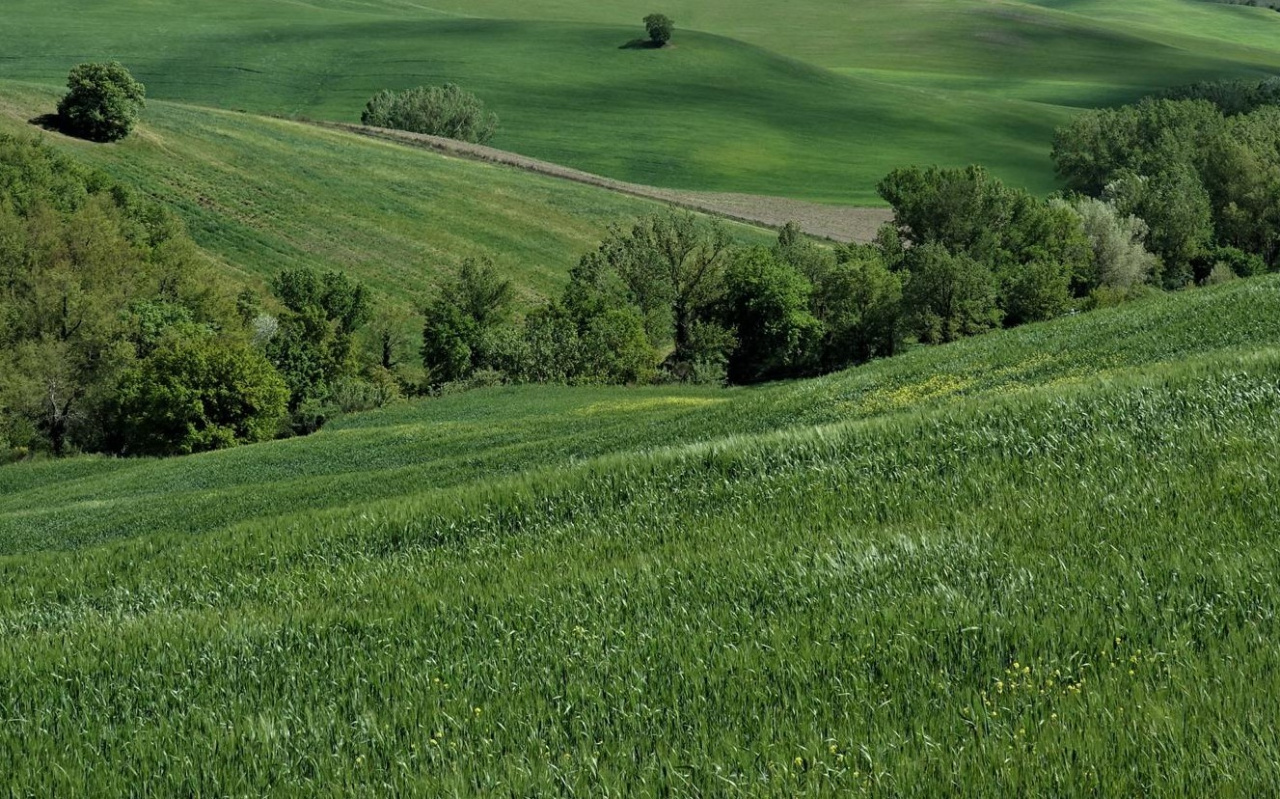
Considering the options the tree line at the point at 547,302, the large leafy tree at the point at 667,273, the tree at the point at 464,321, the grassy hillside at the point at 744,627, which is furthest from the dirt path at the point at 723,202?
the grassy hillside at the point at 744,627

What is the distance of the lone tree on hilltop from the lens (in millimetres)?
174125

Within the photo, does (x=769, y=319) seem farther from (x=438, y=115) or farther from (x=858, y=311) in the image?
(x=438, y=115)

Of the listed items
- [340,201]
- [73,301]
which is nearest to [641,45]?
[340,201]

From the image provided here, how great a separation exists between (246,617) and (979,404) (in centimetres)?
818

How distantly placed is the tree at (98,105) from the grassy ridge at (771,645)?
96172 mm

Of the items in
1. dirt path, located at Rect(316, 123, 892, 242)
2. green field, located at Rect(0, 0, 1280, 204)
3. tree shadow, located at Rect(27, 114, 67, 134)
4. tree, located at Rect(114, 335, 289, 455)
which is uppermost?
green field, located at Rect(0, 0, 1280, 204)

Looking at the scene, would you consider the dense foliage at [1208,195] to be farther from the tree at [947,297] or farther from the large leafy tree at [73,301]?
the large leafy tree at [73,301]

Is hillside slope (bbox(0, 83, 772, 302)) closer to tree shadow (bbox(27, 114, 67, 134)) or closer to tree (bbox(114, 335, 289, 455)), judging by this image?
tree shadow (bbox(27, 114, 67, 134))

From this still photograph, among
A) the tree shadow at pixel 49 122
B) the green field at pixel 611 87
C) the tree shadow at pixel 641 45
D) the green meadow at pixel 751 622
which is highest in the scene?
the tree shadow at pixel 641 45

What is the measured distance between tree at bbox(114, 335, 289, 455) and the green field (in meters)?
77.7

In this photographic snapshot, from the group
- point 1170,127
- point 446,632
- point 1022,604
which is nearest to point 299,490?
point 446,632

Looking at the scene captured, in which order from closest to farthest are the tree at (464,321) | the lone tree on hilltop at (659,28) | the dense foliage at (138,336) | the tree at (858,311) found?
the dense foliage at (138,336)
the tree at (858,311)
the tree at (464,321)
the lone tree on hilltop at (659,28)

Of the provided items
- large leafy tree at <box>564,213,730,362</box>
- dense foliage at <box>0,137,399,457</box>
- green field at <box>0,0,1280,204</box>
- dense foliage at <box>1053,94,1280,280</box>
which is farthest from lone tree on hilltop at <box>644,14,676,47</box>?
dense foliage at <box>0,137,399,457</box>

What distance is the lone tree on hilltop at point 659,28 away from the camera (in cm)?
17412
